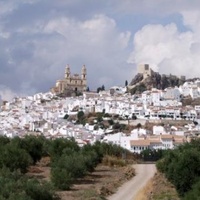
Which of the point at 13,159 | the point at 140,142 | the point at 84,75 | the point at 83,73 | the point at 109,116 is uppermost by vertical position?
the point at 83,73

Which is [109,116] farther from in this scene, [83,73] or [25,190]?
[25,190]

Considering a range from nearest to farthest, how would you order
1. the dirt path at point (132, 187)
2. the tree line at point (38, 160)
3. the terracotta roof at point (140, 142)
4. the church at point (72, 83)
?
the tree line at point (38, 160) → the dirt path at point (132, 187) → the terracotta roof at point (140, 142) → the church at point (72, 83)

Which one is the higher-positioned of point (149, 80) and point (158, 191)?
point (149, 80)

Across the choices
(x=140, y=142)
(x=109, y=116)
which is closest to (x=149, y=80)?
(x=109, y=116)

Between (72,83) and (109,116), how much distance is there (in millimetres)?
46801

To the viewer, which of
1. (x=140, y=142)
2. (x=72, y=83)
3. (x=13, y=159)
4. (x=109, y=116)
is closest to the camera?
(x=13, y=159)

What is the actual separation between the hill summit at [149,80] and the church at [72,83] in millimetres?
13092

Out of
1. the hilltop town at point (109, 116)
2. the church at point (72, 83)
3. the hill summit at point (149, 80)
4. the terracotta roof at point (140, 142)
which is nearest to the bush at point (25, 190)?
the hilltop town at point (109, 116)

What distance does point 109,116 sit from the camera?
102 metres

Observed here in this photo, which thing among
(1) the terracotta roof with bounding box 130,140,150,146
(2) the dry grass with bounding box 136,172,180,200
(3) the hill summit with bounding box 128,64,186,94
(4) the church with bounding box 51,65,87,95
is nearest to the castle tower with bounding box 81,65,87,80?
(4) the church with bounding box 51,65,87,95

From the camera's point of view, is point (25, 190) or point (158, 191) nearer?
point (25, 190)

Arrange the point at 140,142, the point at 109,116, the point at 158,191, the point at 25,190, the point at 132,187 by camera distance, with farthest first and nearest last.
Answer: the point at 109,116 → the point at 140,142 → the point at 132,187 → the point at 158,191 → the point at 25,190

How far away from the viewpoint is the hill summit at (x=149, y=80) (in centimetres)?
13775

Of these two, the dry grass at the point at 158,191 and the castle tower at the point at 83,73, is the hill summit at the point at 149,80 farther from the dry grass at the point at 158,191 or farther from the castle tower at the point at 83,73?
the dry grass at the point at 158,191
